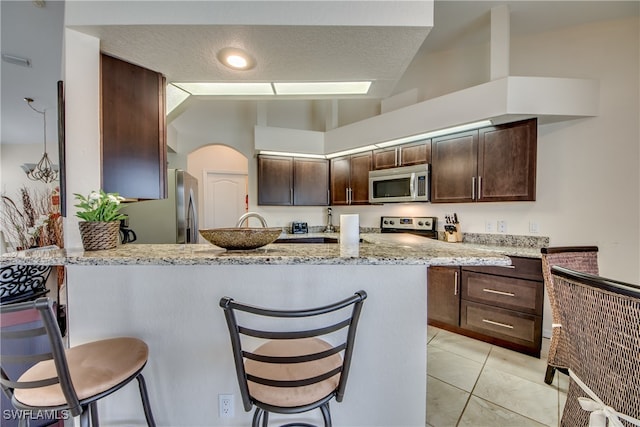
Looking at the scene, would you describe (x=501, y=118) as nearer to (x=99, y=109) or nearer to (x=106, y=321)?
(x=99, y=109)

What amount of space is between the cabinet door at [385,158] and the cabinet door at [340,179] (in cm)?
45

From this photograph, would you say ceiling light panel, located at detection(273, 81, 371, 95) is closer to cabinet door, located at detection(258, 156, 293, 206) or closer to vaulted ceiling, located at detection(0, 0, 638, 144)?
vaulted ceiling, located at detection(0, 0, 638, 144)

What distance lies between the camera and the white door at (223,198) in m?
5.51

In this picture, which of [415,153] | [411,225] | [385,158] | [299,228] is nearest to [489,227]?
[411,225]

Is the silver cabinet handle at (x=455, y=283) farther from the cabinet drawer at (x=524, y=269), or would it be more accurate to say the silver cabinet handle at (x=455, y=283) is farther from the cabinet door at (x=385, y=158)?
the cabinet door at (x=385, y=158)

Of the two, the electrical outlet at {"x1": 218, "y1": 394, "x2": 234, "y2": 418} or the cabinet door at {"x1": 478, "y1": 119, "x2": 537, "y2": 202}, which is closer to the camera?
the electrical outlet at {"x1": 218, "y1": 394, "x2": 234, "y2": 418}

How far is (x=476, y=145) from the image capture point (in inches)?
105

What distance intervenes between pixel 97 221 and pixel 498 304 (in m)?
3.04

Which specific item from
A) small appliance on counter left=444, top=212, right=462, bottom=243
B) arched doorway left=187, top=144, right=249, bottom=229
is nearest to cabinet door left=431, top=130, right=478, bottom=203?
small appliance on counter left=444, top=212, right=462, bottom=243

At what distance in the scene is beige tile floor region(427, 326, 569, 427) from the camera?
1622 mm

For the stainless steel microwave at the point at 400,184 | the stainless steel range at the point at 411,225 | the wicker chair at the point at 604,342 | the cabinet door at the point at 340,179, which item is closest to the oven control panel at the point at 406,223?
the stainless steel range at the point at 411,225

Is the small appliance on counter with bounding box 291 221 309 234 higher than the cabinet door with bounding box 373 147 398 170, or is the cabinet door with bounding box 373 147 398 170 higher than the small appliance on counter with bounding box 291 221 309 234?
the cabinet door with bounding box 373 147 398 170

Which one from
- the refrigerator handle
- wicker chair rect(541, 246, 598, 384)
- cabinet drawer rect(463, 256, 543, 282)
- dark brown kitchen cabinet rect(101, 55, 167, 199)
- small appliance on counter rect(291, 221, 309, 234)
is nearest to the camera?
dark brown kitchen cabinet rect(101, 55, 167, 199)

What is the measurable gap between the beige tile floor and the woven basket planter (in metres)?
2.13
